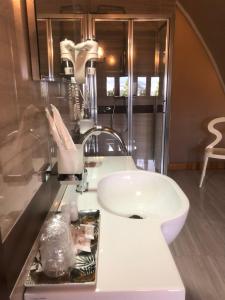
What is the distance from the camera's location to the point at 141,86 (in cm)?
302

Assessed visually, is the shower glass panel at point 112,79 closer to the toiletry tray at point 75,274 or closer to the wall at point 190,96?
the wall at point 190,96

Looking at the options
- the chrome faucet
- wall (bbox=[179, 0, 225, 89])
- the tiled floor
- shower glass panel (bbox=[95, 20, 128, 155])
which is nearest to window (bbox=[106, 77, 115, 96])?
shower glass panel (bbox=[95, 20, 128, 155])

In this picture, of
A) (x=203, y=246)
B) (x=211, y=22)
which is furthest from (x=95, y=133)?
(x=211, y=22)

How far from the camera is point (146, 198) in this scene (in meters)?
1.24

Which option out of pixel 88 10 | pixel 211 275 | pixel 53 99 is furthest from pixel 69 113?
pixel 88 10

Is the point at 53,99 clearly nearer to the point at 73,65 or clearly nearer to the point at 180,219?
the point at 73,65

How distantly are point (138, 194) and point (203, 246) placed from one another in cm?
109

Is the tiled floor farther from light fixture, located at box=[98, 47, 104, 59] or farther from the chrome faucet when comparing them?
light fixture, located at box=[98, 47, 104, 59]

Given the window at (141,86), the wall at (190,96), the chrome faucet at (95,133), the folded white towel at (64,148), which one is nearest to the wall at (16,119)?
the folded white towel at (64,148)

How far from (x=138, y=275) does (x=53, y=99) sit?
70 cm

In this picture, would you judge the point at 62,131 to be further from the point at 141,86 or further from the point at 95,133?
the point at 141,86

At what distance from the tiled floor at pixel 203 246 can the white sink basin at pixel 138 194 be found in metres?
0.75

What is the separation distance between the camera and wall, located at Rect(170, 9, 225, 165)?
3.41 metres

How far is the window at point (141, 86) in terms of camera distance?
9.85 feet
